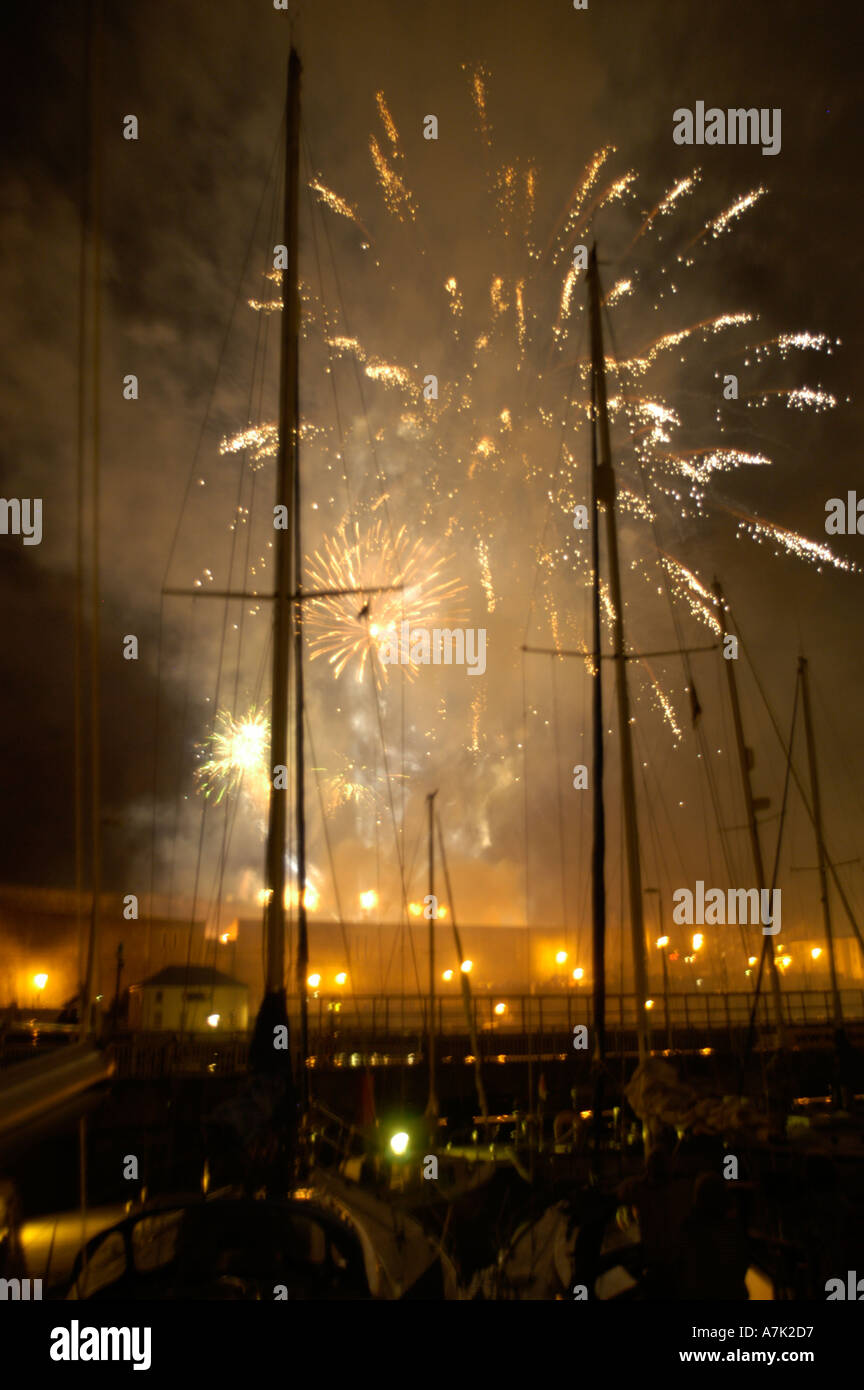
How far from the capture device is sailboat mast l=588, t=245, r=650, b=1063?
15.6 m

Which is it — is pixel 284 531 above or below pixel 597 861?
above

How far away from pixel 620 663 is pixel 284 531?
8458 mm

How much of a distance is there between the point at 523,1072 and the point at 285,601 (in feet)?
73.4

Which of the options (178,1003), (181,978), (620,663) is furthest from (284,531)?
(178,1003)

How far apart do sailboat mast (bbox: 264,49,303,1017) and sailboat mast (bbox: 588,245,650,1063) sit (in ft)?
22.7

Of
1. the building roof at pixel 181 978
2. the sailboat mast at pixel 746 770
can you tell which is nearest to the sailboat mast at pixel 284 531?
the sailboat mast at pixel 746 770

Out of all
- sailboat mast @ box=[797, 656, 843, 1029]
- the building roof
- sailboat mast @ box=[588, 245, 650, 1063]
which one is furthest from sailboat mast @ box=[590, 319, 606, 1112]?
the building roof

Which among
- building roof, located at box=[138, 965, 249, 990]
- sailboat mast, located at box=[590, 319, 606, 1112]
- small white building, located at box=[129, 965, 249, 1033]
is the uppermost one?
sailboat mast, located at box=[590, 319, 606, 1112]

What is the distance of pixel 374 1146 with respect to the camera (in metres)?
17.2

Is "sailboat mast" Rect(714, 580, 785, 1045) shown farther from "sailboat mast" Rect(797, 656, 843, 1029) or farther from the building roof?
the building roof

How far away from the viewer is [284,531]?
14.6 m

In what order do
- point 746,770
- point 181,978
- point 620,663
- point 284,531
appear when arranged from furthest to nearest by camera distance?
point 181,978, point 746,770, point 620,663, point 284,531

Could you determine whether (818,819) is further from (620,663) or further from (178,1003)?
(178,1003)
